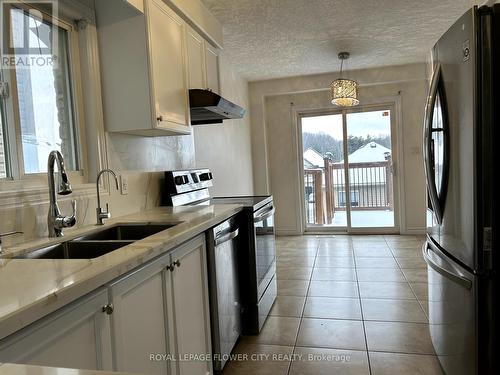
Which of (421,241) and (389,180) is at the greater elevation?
(389,180)

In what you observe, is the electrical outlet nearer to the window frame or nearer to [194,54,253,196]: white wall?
the window frame

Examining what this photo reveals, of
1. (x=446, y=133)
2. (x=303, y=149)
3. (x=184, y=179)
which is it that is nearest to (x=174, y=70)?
(x=184, y=179)

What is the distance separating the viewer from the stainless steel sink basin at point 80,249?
60.3 inches

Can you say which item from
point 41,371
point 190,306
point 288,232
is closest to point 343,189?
point 288,232

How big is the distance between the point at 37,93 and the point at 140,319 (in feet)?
4.12

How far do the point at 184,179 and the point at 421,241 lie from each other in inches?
142

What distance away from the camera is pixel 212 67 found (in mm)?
3176

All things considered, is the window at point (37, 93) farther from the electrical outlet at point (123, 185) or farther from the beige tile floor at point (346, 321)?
the beige tile floor at point (346, 321)

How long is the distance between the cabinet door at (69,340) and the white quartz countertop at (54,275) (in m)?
0.04

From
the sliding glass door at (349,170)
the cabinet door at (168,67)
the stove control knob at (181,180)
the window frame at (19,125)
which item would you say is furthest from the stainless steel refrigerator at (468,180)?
the sliding glass door at (349,170)

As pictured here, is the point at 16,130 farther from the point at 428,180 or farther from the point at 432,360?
the point at 432,360

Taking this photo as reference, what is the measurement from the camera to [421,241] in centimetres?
504

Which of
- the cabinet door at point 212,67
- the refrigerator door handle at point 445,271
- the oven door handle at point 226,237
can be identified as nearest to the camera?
the refrigerator door handle at point 445,271

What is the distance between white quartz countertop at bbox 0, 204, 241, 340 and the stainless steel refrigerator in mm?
Answer: 1179
